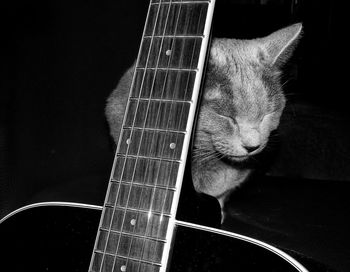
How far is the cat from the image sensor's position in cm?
86

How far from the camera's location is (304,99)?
3.22 ft

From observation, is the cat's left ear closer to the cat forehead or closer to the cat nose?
the cat forehead

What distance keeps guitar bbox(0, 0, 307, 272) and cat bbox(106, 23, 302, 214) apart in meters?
0.31

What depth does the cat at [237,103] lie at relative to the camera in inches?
33.9

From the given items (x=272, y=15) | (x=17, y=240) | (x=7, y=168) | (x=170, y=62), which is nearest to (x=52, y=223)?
(x=17, y=240)

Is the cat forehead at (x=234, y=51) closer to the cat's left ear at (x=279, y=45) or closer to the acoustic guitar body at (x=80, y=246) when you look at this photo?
the cat's left ear at (x=279, y=45)

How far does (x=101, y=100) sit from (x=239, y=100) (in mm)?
389

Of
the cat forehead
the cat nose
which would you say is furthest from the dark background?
the cat nose

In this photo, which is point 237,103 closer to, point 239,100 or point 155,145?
point 239,100

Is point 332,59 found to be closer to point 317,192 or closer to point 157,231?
point 317,192

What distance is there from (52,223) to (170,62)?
0.29 m

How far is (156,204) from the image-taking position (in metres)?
0.50

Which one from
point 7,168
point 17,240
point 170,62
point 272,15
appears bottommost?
point 17,240

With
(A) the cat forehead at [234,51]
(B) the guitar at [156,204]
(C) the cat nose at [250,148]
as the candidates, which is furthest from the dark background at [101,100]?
(B) the guitar at [156,204]
